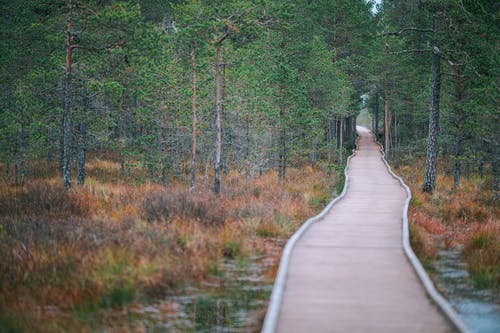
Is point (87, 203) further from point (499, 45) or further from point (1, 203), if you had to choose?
point (499, 45)

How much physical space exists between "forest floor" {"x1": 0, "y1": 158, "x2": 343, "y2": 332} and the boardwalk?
693mm

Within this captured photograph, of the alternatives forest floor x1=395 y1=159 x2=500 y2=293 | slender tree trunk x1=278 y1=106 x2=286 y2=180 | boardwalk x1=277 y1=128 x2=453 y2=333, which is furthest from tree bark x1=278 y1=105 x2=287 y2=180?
boardwalk x1=277 y1=128 x2=453 y2=333

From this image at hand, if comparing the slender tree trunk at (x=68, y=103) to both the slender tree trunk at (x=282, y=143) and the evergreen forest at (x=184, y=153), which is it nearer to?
the evergreen forest at (x=184, y=153)

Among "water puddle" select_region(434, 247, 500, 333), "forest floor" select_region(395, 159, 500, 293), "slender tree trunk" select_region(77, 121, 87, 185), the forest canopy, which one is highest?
the forest canopy

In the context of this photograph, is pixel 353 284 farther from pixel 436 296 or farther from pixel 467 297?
pixel 467 297

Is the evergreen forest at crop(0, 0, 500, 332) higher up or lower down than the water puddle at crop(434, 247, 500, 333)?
higher up

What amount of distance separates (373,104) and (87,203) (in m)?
44.3

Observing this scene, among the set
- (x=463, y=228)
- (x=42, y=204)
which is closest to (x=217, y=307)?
(x=42, y=204)

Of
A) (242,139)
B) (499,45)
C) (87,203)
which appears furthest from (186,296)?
(242,139)

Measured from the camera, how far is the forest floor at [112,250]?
6.79 m

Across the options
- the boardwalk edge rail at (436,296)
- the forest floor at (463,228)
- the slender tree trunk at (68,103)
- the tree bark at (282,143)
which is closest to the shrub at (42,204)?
the slender tree trunk at (68,103)

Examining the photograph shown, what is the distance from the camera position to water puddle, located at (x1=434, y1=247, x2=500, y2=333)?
21.3 ft

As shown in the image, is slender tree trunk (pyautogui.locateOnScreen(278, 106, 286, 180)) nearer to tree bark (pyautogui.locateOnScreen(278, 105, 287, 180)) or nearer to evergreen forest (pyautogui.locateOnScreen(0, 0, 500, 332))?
tree bark (pyautogui.locateOnScreen(278, 105, 287, 180))

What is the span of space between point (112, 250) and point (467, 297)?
20.4 ft
